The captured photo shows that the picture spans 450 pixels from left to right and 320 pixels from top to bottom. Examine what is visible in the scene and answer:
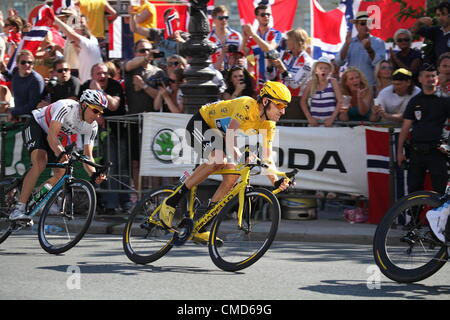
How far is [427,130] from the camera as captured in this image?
10.6 m

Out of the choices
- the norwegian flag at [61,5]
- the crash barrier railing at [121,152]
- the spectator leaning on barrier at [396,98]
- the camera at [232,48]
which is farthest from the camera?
the norwegian flag at [61,5]

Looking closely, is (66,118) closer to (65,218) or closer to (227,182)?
(65,218)

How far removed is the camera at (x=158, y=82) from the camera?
41.9 ft

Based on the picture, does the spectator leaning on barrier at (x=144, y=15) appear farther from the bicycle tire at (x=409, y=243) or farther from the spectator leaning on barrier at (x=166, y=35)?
the bicycle tire at (x=409, y=243)

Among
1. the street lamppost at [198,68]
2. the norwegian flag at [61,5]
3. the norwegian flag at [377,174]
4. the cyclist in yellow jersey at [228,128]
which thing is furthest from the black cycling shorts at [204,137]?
the norwegian flag at [61,5]

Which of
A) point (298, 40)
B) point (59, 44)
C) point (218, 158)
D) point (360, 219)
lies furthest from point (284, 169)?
point (59, 44)

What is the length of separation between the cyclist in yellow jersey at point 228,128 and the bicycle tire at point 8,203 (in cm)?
224

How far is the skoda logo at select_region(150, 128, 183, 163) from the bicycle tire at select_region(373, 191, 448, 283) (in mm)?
5223

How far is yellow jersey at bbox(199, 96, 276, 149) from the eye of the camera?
27.6ft

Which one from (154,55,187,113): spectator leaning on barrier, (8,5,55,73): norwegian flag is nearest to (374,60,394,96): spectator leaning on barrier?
(154,55,187,113): spectator leaning on barrier

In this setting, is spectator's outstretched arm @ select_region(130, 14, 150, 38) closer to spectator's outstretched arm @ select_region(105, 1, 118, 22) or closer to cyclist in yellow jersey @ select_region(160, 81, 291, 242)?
spectator's outstretched arm @ select_region(105, 1, 118, 22)

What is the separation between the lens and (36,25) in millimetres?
15500
